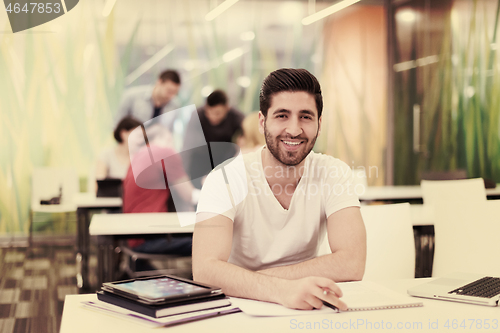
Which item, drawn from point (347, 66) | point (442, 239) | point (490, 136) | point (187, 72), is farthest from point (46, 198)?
point (490, 136)

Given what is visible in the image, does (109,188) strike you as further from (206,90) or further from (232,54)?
(232,54)

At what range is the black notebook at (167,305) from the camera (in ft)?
3.52

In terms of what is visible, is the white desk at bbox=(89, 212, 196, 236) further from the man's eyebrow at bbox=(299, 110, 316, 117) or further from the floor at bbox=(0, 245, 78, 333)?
the man's eyebrow at bbox=(299, 110, 316, 117)

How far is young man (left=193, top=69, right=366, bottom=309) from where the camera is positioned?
154 centimetres

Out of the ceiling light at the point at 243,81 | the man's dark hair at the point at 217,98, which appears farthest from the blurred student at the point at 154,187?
the ceiling light at the point at 243,81

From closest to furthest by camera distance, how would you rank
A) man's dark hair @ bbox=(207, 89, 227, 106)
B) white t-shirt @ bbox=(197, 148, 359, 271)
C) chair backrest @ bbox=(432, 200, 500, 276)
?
white t-shirt @ bbox=(197, 148, 359, 271) < chair backrest @ bbox=(432, 200, 500, 276) < man's dark hair @ bbox=(207, 89, 227, 106)

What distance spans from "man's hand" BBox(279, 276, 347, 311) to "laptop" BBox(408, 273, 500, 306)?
0.29 metres

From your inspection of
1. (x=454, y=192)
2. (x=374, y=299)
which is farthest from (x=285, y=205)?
(x=454, y=192)

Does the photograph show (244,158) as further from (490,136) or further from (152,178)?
(490,136)

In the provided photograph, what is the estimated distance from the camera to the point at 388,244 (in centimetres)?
206

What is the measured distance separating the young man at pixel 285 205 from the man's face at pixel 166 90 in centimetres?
424

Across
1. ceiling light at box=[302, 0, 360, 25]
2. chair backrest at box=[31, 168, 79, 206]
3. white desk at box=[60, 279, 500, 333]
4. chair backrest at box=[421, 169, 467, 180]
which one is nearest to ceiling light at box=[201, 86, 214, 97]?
ceiling light at box=[302, 0, 360, 25]

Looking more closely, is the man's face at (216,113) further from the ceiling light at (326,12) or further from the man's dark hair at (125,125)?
the ceiling light at (326,12)

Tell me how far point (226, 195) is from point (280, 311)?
20.8 inches
